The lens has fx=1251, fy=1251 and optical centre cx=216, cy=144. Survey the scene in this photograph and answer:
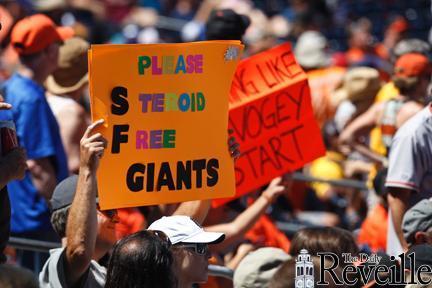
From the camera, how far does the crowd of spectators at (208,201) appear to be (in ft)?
16.2

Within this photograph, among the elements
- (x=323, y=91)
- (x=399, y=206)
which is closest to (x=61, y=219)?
(x=399, y=206)

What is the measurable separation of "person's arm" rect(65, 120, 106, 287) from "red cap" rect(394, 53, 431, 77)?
328 cm

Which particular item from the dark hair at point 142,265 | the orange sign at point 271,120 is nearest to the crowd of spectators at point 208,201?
the dark hair at point 142,265

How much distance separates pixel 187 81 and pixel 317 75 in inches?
234

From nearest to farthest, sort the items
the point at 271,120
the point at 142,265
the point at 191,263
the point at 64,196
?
the point at 142,265, the point at 191,263, the point at 64,196, the point at 271,120

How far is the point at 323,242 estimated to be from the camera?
5.82m

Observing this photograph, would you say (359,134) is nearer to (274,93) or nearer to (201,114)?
(274,93)

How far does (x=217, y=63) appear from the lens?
19.3 feet

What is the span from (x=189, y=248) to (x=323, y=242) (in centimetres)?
113

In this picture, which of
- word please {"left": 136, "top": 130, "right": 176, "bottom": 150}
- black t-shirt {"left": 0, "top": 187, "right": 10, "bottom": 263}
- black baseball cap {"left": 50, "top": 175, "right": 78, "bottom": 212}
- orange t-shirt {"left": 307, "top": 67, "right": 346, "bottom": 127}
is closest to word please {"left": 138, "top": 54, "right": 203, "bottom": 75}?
word please {"left": 136, "top": 130, "right": 176, "bottom": 150}

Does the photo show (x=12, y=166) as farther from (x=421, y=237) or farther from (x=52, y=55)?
(x=52, y=55)

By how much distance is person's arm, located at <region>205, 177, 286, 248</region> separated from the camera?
675 cm

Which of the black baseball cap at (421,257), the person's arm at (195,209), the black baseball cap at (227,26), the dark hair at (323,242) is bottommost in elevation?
the black baseball cap at (421,257)

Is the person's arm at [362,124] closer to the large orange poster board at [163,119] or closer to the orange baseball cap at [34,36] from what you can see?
the orange baseball cap at [34,36]
